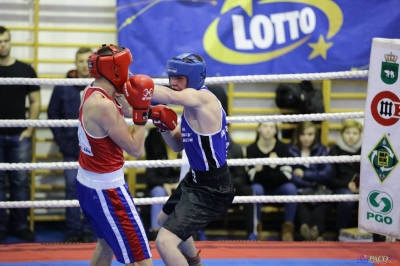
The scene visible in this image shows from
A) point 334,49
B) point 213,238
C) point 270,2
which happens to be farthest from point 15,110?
point 334,49

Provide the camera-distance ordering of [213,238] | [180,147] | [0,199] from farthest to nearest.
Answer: [213,238]
[0,199]
[180,147]

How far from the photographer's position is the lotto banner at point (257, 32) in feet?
19.1

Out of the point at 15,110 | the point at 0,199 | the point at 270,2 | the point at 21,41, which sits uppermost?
the point at 270,2

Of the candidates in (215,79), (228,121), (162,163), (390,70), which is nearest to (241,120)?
(228,121)

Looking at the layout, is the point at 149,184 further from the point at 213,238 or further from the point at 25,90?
the point at 25,90

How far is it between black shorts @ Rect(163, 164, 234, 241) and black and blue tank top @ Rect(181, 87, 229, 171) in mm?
50

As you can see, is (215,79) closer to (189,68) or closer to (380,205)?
(189,68)

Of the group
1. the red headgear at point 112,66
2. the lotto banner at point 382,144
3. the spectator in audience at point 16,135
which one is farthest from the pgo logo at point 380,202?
the spectator in audience at point 16,135

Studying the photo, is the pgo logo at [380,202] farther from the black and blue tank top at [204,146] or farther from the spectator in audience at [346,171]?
the black and blue tank top at [204,146]

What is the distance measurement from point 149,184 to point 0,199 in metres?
1.21

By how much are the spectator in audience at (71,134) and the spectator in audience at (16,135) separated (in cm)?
19

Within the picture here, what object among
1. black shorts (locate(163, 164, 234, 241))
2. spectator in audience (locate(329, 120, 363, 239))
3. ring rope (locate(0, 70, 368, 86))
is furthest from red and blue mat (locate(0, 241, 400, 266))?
ring rope (locate(0, 70, 368, 86))

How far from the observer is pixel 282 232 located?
552 centimetres

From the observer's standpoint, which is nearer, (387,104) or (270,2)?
(387,104)
